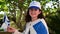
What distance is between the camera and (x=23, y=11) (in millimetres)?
4965

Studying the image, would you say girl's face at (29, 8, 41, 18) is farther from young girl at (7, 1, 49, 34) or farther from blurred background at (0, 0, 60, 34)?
blurred background at (0, 0, 60, 34)

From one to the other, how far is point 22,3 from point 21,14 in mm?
266

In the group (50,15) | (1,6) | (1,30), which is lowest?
(50,15)

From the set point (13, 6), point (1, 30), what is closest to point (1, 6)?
point (13, 6)

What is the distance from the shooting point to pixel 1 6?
200 inches

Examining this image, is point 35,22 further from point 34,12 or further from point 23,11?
point 23,11

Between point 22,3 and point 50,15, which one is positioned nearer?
point 22,3

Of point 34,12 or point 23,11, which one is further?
point 23,11

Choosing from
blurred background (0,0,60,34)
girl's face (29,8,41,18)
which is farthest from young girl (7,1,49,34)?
blurred background (0,0,60,34)

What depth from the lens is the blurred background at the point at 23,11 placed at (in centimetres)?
482

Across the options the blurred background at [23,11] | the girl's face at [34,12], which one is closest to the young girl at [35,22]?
the girl's face at [34,12]

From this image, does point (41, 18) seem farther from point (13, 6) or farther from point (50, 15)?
point (50, 15)

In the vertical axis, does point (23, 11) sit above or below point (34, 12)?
below

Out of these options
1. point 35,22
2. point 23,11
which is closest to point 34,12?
point 35,22
